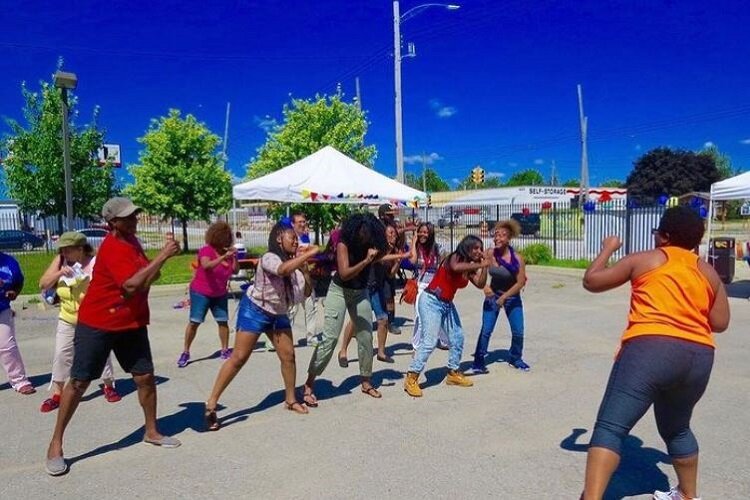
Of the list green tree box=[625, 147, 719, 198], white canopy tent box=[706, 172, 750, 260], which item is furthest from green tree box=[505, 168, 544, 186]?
white canopy tent box=[706, 172, 750, 260]

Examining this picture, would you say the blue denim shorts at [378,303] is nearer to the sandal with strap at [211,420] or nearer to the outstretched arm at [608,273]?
the sandal with strap at [211,420]

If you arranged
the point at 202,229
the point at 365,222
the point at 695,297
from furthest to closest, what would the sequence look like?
the point at 202,229 < the point at 365,222 < the point at 695,297

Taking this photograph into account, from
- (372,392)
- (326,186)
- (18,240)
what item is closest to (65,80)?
(326,186)

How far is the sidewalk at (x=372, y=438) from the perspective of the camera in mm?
3580

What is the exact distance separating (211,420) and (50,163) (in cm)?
2261

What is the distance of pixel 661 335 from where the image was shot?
2879 millimetres

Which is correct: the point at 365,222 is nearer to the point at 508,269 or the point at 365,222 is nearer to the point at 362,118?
the point at 508,269

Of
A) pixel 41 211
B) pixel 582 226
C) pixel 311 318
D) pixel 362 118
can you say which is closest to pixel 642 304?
pixel 311 318

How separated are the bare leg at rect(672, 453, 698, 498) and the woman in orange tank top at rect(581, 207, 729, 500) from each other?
0.26 metres

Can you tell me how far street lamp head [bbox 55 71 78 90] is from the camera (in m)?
10.8

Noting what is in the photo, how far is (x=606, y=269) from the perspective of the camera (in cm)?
300

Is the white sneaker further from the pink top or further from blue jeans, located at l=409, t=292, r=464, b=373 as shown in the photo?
the pink top

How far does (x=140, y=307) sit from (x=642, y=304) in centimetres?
307

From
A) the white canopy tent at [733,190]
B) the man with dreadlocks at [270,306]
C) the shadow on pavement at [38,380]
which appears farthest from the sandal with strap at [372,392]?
the white canopy tent at [733,190]
